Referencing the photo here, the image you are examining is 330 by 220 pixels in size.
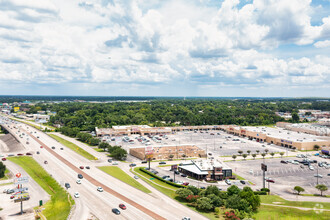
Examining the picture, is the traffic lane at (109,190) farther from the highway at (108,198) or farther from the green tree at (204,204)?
the green tree at (204,204)

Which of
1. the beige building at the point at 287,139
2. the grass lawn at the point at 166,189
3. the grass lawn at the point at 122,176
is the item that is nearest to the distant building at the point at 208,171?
the grass lawn at the point at 166,189

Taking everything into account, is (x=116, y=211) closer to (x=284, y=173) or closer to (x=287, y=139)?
(x=284, y=173)

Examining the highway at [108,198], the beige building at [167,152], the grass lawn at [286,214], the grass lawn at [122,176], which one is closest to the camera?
the grass lawn at [286,214]

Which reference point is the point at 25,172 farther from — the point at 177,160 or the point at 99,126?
the point at 99,126

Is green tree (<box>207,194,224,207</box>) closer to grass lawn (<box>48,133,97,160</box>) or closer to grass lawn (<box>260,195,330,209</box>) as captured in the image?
grass lawn (<box>260,195,330,209</box>)

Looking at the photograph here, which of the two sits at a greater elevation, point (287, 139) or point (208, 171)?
point (287, 139)

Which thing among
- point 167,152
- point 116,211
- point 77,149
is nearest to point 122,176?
point 116,211

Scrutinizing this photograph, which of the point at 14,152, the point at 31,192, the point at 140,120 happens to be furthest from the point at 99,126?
the point at 31,192
